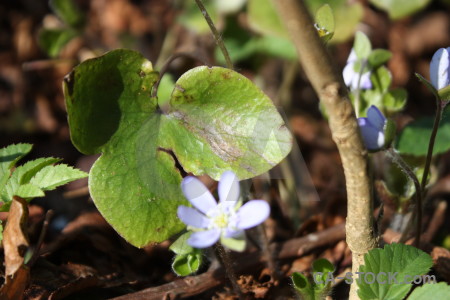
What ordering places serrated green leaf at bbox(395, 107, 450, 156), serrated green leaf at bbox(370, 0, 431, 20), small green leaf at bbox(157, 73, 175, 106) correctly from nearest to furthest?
serrated green leaf at bbox(395, 107, 450, 156), small green leaf at bbox(157, 73, 175, 106), serrated green leaf at bbox(370, 0, 431, 20)

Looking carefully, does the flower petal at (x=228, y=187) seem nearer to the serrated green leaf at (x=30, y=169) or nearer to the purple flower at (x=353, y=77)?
the serrated green leaf at (x=30, y=169)

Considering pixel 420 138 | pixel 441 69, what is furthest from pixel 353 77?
pixel 441 69

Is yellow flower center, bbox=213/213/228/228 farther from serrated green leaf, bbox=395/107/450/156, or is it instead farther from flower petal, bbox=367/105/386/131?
serrated green leaf, bbox=395/107/450/156

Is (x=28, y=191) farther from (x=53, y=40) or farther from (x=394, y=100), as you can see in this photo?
(x=53, y=40)

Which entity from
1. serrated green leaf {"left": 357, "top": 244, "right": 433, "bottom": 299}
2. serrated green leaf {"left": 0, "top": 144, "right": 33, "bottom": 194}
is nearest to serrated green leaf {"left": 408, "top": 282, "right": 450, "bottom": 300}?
serrated green leaf {"left": 357, "top": 244, "right": 433, "bottom": 299}

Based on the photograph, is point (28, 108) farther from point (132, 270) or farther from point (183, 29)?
point (132, 270)

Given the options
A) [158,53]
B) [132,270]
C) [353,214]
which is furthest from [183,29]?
[353,214]

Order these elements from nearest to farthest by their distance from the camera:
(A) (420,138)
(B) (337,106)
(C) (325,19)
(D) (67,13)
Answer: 1. (B) (337,106)
2. (C) (325,19)
3. (A) (420,138)
4. (D) (67,13)
